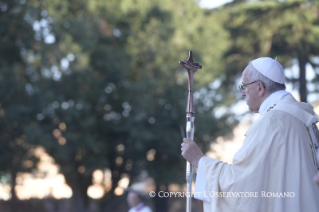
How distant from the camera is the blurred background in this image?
16.3 metres

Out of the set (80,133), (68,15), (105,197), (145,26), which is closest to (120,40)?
(145,26)

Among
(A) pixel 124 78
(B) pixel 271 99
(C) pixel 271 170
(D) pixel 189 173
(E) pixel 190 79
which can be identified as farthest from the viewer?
(A) pixel 124 78

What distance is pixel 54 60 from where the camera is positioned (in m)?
17.0

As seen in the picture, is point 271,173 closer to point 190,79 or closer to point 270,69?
point 270,69

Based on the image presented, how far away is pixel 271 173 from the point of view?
302 cm

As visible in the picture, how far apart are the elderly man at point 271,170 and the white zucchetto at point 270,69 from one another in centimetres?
20

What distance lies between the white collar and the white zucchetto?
85mm

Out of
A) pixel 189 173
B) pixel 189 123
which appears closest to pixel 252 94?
pixel 189 123

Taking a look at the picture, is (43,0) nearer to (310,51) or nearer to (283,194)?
(310,51)

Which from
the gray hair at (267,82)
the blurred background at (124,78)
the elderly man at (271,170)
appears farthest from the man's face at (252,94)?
the blurred background at (124,78)

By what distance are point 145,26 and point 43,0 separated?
158 inches

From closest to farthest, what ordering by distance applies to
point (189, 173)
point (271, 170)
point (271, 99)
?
1. point (271, 170)
2. point (271, 99)
3. point (189, 173)

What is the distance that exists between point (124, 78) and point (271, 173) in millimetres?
15343

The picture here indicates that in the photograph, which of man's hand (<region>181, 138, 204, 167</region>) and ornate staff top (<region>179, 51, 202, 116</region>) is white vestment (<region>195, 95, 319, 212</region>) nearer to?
man's hand (<region>181, 138, 204, 167</region>)
